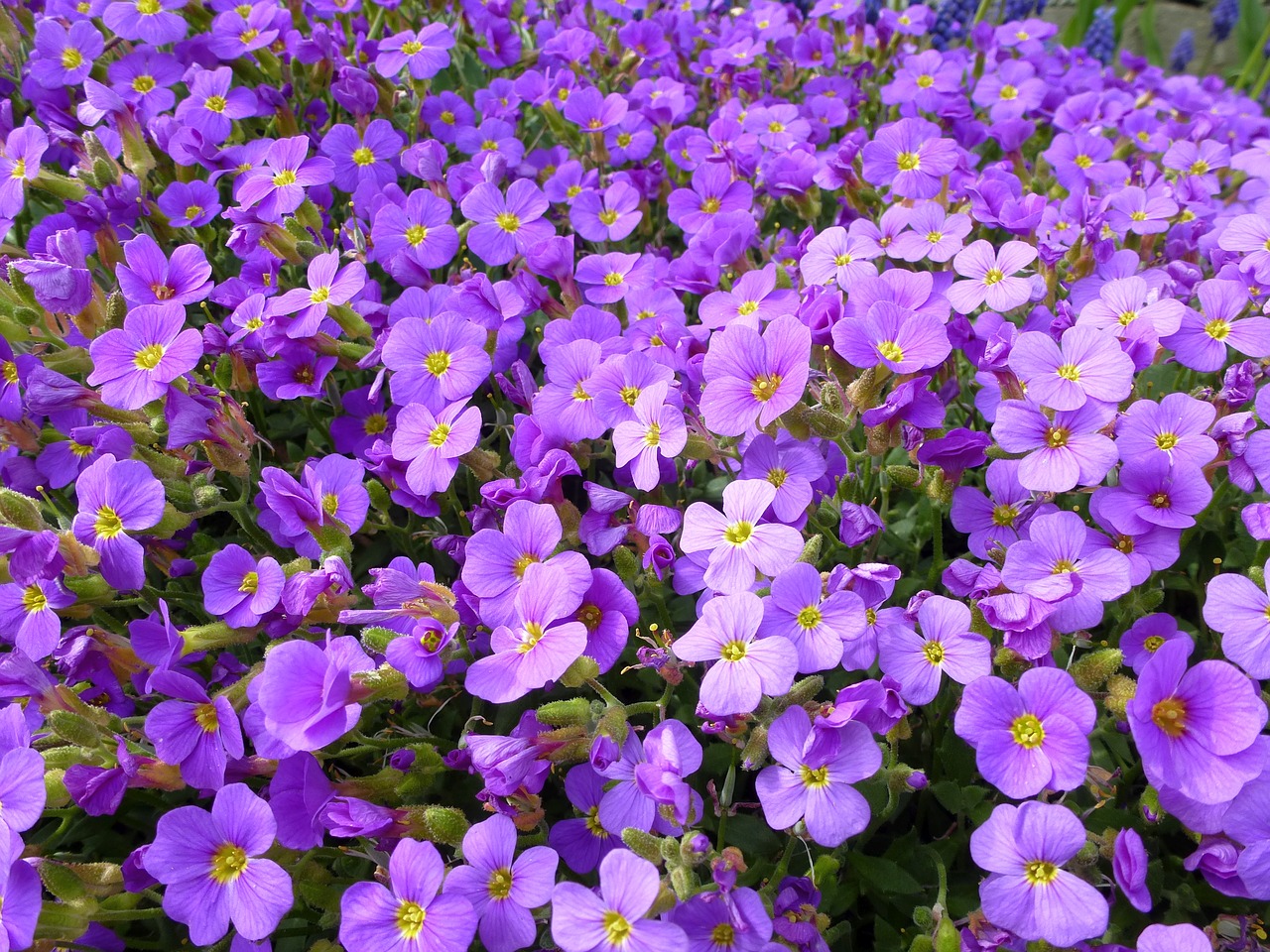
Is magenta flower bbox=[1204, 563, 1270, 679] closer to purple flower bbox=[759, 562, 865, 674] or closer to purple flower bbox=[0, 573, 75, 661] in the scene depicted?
purple flower bbox=[759, 562, 865, 674]

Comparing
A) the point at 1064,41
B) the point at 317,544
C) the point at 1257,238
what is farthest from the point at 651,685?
the point at 1064,41

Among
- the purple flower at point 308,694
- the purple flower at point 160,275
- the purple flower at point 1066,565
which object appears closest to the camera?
the purple flower at point 308,694

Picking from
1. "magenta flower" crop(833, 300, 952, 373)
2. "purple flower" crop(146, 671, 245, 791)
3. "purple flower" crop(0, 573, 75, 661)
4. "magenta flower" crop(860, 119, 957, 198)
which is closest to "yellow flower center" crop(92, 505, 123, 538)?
"purple flower" crop(0, 573, 75, 661)

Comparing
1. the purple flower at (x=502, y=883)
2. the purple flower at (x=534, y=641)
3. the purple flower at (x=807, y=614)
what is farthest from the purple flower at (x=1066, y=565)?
the purple flower at (x=502, y=883)

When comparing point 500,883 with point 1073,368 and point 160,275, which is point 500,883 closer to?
point 1073,368

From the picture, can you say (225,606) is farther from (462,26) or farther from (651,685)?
(462,26)

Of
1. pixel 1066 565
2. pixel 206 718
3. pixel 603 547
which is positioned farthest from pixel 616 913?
pixel 1066 565

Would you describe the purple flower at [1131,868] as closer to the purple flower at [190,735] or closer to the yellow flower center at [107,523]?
the purple flower at [190,735]
